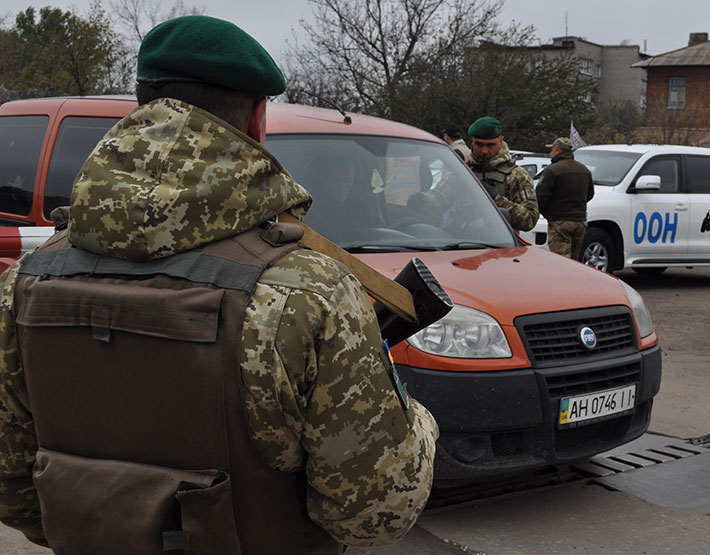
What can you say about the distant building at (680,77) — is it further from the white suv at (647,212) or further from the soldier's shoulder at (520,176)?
the soldier's shoulder at (520,176)

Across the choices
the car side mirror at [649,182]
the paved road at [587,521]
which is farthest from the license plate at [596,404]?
the car side mirror at [649,182]

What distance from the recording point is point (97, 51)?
34469 mm

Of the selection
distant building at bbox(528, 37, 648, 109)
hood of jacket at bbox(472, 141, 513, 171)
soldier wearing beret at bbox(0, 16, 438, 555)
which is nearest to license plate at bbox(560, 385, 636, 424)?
soldier wearing beret at bbox(0, 16, 438, 555)

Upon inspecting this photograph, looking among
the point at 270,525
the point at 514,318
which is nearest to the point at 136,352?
the point at 270,525

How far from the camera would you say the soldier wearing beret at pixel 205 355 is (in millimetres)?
1490

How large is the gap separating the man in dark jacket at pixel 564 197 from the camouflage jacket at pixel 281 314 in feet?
28.0

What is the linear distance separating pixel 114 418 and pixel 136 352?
0.13m

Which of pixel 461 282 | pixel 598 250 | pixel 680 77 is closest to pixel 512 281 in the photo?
pixel 461 282

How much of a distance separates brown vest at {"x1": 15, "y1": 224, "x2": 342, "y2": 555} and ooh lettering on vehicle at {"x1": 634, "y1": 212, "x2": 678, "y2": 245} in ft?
34.2

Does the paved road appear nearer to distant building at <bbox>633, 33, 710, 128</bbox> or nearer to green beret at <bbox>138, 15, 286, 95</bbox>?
green beret at <bbox>138, 15, 286, 95</bbox>

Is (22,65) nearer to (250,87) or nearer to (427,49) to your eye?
(427,49)

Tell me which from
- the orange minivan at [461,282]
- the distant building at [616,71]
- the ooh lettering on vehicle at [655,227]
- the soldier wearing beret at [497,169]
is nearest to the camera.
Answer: the orange minivan at [461,282]

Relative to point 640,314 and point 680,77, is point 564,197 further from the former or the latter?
point 680,77

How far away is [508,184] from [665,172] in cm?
553
